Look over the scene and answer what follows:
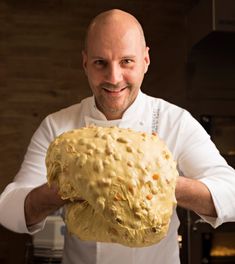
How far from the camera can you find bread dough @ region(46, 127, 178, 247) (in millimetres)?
912

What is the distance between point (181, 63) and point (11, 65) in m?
1.21

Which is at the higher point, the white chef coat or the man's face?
the man's face

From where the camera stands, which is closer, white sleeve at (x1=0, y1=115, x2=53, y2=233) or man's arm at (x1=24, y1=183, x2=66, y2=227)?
man's arm at (x1=24, y1=183, x2=66, y2=227)

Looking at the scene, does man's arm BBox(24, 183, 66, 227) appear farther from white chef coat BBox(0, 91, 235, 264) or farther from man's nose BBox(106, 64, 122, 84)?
man's nose BBox(106, 64, 122, 84)

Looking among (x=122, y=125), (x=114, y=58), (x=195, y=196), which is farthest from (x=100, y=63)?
(x=195, y=196)

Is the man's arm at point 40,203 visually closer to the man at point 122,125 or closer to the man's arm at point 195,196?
the man at point 122,125

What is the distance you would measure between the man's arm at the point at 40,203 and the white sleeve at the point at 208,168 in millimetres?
404

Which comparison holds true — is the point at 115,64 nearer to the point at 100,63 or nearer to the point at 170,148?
the point at 100,63

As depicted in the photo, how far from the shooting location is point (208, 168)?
134 cm

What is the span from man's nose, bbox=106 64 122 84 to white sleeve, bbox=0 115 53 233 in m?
0.37

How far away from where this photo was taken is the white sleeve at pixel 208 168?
48.2 inches

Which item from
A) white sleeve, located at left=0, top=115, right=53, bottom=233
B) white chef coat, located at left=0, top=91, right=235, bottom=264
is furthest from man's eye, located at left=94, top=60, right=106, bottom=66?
white sleeve, located at left=0, top=115, right=53, bottom=233

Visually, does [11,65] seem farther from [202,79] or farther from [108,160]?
[108,160]

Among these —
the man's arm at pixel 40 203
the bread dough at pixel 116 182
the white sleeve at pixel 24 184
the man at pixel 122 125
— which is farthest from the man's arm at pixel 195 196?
the white sleeve at pixel 24 184
